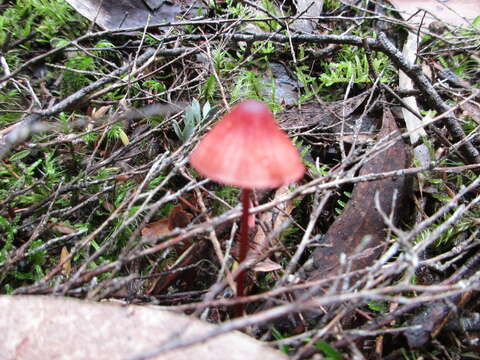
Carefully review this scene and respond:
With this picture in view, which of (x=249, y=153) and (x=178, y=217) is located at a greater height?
(x=249, y=153)

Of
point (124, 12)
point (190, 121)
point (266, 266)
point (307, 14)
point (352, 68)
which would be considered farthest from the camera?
point (307, 14)

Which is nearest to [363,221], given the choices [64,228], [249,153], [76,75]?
[249,153]

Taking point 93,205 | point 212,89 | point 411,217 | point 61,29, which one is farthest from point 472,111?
point 61,29

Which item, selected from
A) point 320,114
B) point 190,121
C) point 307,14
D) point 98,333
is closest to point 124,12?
point 190,121

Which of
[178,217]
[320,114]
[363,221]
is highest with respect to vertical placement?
[320,114]

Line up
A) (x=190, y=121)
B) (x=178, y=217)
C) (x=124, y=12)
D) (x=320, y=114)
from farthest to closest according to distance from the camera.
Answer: (x=124, y=12) < (x=320, y=114) < (x=190, y=121) < (x=178, y=217)

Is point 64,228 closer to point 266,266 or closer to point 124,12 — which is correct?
point 266,266

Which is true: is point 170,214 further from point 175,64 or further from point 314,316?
point 175,64

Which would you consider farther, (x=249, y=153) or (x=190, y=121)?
(x=190, y=121)
